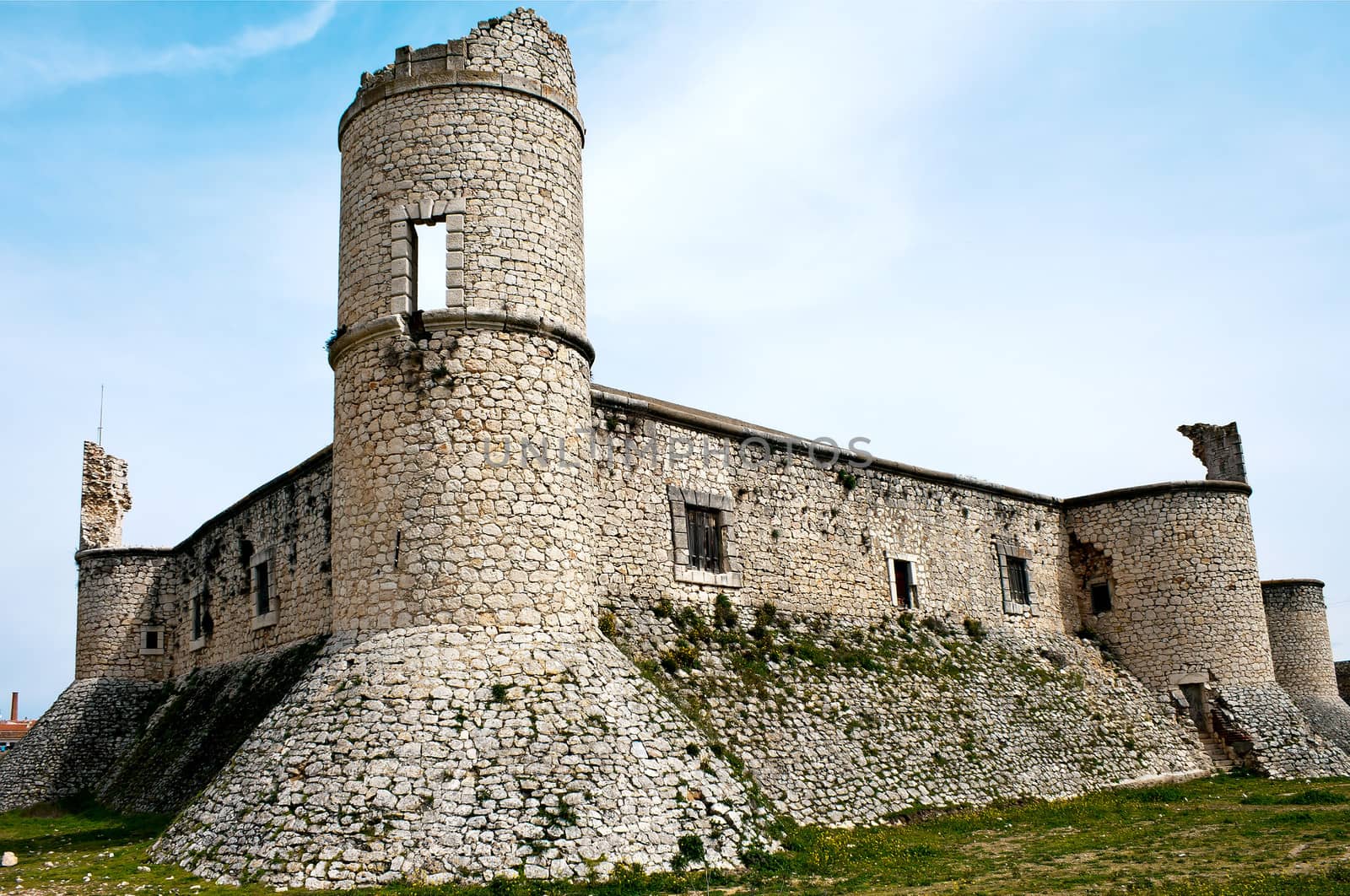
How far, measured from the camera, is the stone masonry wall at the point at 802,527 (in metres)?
16.7

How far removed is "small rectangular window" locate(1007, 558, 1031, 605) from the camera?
77.9 ft

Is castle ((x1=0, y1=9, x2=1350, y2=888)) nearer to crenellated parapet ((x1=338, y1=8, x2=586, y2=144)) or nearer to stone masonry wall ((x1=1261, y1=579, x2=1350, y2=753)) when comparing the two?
crenellated parapet ((x1=338, y1=8, x2=586, y2=144))

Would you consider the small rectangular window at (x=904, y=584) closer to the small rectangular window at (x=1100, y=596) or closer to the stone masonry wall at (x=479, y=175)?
the small rectangular window at (x=1100, y=596)

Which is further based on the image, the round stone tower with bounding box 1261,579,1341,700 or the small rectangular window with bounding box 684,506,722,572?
the round stone tower with bounding box 1261,579,1341,700

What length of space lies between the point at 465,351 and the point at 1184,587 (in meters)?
18.5

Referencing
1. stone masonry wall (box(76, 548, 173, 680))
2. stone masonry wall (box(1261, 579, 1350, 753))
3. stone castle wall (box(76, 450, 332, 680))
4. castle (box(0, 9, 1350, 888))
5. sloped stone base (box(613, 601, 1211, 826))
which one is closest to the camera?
castle (box(0, 9, 1350, 888))

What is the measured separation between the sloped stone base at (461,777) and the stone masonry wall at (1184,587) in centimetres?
1539

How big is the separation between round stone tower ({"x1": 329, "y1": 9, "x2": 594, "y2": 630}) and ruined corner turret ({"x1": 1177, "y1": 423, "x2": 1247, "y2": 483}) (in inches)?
771

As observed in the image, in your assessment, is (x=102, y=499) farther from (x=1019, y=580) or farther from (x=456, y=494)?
(x=1019, y=580)

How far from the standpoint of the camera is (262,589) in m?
20.4

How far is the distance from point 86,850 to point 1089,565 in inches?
845

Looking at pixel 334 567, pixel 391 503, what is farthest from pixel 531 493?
pixel 334 567

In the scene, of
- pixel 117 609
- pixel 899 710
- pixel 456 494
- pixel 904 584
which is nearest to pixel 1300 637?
pixel 904 584

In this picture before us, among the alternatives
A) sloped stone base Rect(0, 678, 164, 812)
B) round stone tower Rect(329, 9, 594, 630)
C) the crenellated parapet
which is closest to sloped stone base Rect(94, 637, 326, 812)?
sloped stone base Rect(0, 678, 164, 812)
